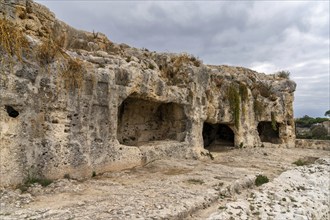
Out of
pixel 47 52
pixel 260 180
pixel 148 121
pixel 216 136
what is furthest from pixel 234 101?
pixel 47 52

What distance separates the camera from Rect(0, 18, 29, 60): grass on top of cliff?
721cm

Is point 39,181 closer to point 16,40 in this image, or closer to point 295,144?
point 16,40

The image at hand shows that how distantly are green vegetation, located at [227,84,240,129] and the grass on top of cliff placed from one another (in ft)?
42.1

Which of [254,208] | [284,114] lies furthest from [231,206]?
[284,114]

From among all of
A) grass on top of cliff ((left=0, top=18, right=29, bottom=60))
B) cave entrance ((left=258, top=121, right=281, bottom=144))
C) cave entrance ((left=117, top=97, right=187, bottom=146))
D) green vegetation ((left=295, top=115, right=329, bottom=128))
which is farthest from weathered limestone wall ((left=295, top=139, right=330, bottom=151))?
grass on top of cliff ((left=0, top=18, right=29, bottom=60))

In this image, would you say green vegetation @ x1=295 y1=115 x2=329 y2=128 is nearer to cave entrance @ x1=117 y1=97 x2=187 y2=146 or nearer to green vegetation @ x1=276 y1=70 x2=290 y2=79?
green vegetation @ x1=276 y1=70 x2=290 y2=79

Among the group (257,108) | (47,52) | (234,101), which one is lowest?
(257,108)

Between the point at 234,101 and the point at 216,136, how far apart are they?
168 inches

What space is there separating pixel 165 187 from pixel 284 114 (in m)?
17.0

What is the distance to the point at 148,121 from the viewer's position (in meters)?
14.4

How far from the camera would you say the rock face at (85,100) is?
748cm

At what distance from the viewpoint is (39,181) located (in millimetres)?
7652

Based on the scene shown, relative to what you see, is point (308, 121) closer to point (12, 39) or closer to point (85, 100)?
point (85, 100)

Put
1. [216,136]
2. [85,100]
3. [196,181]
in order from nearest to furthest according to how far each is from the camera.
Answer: [196,181]
[85,100]
[216,136]
